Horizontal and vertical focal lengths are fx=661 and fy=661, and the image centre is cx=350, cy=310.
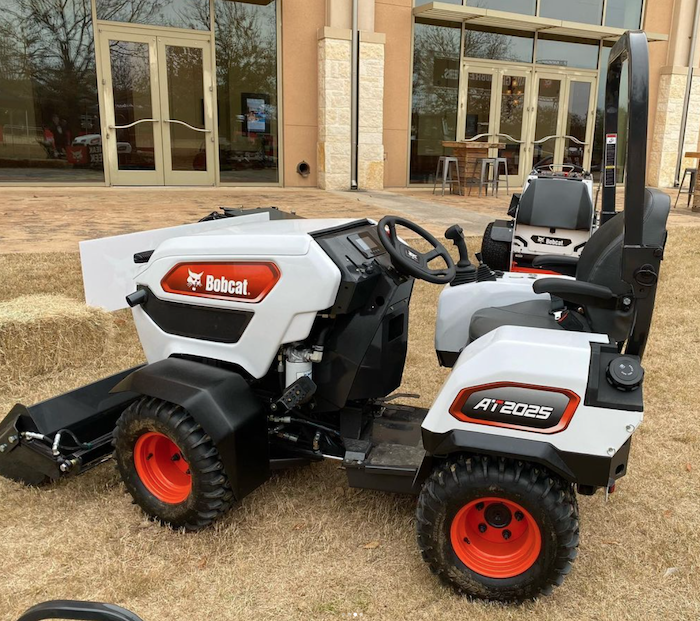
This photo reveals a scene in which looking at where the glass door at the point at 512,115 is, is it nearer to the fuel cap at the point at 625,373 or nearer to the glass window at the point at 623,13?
the glass window at the point at 623,13

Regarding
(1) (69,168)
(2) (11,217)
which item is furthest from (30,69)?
(2) (11,217)

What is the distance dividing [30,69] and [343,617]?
11.0 m

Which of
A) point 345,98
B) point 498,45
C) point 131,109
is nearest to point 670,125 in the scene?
point 498,45

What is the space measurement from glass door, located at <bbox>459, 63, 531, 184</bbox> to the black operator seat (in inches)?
440

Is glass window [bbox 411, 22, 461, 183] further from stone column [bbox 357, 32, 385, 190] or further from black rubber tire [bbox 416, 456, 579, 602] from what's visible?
black rubber tire [bbox 416, 456, 579, 602]

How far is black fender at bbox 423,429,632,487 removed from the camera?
6.25ft

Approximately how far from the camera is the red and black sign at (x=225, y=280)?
231 centimetres

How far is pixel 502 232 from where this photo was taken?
→ 6059 mm

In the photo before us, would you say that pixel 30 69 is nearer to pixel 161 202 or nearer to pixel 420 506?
pixel 161 202

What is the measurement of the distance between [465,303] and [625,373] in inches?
39.9

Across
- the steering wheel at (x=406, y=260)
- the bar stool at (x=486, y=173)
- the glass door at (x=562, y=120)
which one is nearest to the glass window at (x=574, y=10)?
the glass door at (x=562, y=120)

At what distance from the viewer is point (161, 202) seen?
919 cm

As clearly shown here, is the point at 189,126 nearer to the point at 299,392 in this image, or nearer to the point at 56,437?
the point at 56,437

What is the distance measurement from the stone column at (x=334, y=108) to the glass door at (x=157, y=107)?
1.93 metres
